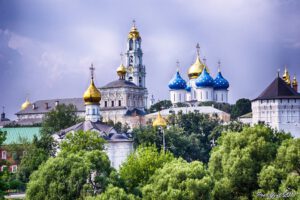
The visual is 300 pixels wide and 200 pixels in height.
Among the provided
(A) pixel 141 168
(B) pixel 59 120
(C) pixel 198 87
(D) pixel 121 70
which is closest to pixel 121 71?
(D) pixel 121 70

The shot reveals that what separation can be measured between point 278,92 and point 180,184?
28.0 metres

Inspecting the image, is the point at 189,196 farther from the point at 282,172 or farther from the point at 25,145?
the point at 25,145

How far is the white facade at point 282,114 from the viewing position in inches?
2014

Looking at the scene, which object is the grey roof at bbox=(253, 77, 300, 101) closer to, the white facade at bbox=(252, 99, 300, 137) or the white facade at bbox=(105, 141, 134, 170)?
the white facade at bbox=(252, 99, 300, 137)

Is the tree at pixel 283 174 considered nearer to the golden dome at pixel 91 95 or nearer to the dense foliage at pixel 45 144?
the dense foliage at pixel 45 144

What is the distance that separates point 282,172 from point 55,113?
2931 centimetres

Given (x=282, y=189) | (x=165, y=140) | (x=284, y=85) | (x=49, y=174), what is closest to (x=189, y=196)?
(x=282, y=189)

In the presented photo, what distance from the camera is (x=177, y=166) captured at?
26125 millimetres

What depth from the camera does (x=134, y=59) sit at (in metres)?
78.3

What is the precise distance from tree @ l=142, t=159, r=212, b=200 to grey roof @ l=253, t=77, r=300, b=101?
2639 centimetres

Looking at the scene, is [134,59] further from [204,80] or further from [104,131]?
[104,131]

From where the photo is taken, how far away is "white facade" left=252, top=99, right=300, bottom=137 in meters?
51.2

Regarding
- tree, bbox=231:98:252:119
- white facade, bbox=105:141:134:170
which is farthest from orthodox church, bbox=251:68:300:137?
tree, bbox=231:98:252:119

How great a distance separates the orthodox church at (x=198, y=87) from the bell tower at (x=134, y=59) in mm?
3664
